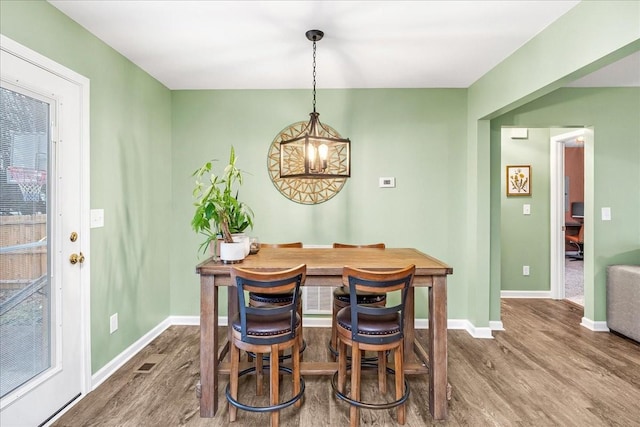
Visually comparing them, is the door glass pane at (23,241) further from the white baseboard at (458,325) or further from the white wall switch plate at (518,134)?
the white wall switch plate at (518,134)

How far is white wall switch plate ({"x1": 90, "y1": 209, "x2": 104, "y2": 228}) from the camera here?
2.35 m

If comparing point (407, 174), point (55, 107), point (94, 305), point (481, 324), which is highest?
point (55, 107)

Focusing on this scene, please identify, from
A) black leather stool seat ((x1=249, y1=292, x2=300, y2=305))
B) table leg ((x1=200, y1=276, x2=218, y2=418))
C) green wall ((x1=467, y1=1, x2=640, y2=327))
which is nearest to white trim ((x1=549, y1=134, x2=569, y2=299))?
green wall ((x1=467, y1=1, x2=640, y2=327))

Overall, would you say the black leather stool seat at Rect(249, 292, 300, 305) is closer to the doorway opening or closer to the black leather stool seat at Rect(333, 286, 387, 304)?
the black leather stool seat at Rect(333, 286, 387, 304)

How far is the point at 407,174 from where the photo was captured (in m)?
3.51

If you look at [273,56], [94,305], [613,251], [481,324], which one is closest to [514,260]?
[613,251]

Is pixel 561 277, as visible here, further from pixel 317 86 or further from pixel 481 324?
pixel 317 86

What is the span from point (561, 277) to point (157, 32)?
5289 mm

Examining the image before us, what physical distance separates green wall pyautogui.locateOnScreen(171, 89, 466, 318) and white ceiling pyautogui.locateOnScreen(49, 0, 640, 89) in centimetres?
22

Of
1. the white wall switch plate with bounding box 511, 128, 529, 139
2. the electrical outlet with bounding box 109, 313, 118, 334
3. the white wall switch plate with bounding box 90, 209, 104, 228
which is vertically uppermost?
the white wall switch plate with bounding box 511, 128, 529, 139

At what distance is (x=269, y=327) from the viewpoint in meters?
1.83

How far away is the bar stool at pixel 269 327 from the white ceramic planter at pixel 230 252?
0.27 meters

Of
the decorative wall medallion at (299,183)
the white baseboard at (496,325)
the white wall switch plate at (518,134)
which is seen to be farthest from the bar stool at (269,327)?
the white wall switch plate at (518,134)

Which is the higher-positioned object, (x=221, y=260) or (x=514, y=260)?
(x=221, y=260)
